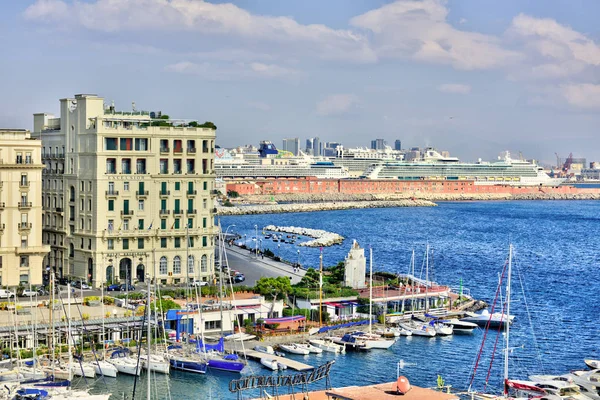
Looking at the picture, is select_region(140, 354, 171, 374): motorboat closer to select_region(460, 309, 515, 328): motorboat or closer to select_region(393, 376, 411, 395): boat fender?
select_region(393, 376, 411, 395): boat fender

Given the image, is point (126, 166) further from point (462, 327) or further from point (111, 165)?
point (462, 327)

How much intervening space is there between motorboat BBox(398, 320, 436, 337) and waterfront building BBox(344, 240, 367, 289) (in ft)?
17.7

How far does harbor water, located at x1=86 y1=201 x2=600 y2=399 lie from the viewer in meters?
33.6

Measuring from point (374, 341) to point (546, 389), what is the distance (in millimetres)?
9139

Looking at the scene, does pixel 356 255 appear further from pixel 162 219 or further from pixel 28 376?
pixel 28 376

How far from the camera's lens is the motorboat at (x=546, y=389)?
29.3 m

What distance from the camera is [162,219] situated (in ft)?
148

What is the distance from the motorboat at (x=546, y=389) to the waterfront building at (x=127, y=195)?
719 inches

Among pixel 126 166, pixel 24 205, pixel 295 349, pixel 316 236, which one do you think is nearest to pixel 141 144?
pixel 126 166

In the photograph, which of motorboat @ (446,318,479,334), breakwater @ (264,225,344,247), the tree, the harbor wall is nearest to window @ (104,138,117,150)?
the tree

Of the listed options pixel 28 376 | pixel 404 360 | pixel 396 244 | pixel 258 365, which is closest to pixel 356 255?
pixel 404 360

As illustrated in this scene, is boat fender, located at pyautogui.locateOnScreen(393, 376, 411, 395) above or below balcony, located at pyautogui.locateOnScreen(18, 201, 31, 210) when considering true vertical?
below

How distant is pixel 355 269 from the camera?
47.0 meters

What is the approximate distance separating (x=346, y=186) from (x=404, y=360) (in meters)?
139
